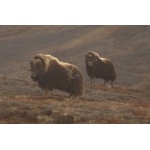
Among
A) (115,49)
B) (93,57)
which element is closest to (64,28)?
(93,57)

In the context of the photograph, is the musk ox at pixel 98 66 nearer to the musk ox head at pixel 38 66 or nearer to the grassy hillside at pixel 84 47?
the grassy hillside at pixel 84 47

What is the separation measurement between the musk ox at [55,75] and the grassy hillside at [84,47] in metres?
Result: 0.49

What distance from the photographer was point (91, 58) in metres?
14.2

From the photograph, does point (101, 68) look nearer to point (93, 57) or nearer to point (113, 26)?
point (93, 57)

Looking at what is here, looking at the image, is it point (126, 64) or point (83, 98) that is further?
point (126, 64)

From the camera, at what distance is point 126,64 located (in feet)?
47.2

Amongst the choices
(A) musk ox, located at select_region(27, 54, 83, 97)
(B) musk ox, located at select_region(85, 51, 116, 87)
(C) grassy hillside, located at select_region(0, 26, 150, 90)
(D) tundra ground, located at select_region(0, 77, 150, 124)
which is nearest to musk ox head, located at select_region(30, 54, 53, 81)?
(A) musk ox, located at select_region(27, 54, 83, 97)

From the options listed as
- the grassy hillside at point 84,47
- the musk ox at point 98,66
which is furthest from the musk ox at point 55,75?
the musk ox at point 98,66

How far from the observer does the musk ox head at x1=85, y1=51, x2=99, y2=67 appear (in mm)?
14024

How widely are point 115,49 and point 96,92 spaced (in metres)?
2.38

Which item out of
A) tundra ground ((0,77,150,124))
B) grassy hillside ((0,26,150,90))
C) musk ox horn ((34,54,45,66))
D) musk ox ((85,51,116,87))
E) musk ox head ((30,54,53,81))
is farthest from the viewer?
musk ox ((85,51,116,87))

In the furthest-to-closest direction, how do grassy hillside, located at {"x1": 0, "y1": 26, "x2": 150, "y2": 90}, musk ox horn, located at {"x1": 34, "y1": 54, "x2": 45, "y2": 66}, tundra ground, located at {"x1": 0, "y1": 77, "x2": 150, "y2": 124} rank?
grassy hillside, located at {"x1": 0, "y1": 26, "x2": 150, "y2": 90}, musk ox horn, located at {"x1": 34, "y1": 54, "x2": 45, "y2": 66}, tundra ground, located at {"x1": 0, "y1": 77, "x2": 150, "y2": 124}

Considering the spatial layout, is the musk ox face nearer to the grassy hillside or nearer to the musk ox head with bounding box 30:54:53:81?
the grassy hillside

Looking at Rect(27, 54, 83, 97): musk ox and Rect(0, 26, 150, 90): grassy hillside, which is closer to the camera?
Rect(27, 54, 83, 97): musk ox
